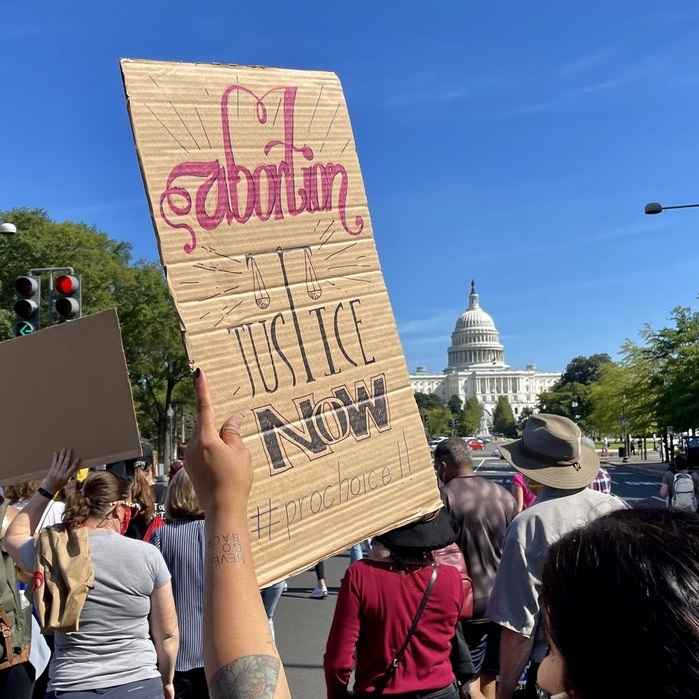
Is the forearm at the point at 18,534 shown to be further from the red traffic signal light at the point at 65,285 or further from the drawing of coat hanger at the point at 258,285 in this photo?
the red traffic signal light at the point at 65,285

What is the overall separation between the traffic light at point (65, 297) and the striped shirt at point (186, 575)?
15.8 feet

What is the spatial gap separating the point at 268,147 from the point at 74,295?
766 cm

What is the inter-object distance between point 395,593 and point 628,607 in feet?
7.89

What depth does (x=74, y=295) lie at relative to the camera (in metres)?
9.30

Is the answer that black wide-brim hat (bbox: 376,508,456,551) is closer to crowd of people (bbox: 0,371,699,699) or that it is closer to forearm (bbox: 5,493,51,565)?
crowd of people (bbox: 0,371,699,699)

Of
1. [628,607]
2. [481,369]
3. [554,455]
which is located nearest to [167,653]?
[554,455]

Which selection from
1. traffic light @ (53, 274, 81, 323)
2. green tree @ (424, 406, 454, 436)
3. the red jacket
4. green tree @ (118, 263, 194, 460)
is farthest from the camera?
green tree @ (424, 406, 454, 436)

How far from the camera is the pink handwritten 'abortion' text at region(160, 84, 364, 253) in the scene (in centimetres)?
193

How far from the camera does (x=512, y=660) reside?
3.37m

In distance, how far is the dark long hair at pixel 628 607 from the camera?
1120 mm

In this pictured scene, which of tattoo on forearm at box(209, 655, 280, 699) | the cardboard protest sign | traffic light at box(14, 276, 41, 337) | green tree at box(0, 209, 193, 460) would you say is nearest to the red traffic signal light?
traffic light at box(14, 276, 41, 337)

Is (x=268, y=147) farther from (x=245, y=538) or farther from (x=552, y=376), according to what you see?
(x=552, y=376)

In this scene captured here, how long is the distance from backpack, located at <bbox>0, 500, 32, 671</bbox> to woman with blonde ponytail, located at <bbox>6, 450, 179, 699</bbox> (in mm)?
220

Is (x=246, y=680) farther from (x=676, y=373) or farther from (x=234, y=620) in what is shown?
(x=676, y=373)
